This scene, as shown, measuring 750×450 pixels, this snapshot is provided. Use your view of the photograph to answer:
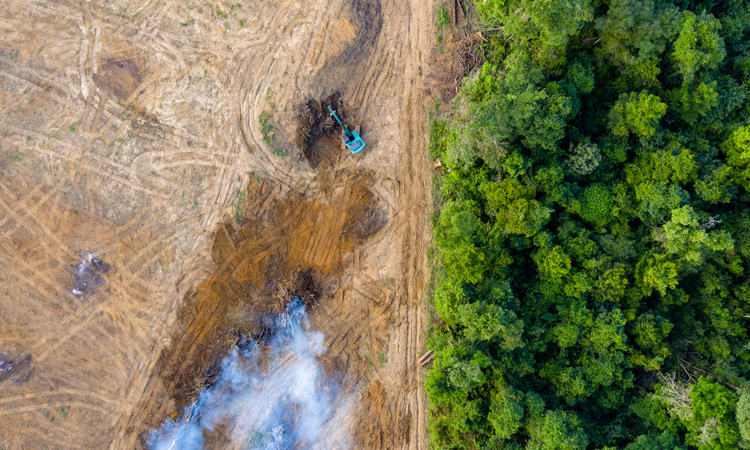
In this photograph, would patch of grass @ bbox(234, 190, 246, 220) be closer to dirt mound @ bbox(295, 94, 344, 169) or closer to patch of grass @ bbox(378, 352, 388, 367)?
dirt mound @ bbox(295, 94, 344, 169)

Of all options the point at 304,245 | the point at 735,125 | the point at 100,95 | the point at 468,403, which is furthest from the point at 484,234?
the point at 100,95

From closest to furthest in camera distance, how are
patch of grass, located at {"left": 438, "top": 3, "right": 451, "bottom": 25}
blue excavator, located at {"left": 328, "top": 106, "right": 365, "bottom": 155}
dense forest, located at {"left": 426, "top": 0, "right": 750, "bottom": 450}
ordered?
dense forest, located at {"left": 426, "top": 0, "right": 750, "bottom": 450}, blue excavator, located at {"left": 328, "top": 106, "right": 365, "bottom": 155}, patch of grass, located at {"left": 438, "top": 3, "right": 451, "bottom": 25}

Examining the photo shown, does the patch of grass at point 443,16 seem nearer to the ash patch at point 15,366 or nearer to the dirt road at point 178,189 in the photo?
the dirt road at point 178,189

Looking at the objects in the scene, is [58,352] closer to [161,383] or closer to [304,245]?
[161,383]

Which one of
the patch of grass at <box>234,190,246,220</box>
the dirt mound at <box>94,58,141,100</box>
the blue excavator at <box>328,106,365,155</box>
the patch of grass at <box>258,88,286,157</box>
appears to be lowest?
the blue excavator at <box>328,106,365,155</box>

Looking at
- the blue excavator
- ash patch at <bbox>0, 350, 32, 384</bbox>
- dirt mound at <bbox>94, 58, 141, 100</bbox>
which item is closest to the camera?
ash patch at <bbox>0, 350, 32, 384</bbox>

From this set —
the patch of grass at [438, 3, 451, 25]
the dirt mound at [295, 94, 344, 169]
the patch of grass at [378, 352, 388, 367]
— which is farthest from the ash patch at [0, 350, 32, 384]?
the patch of grass at [438, 3, 451, 25]

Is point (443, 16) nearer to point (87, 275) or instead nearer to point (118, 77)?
point (118, 77)
